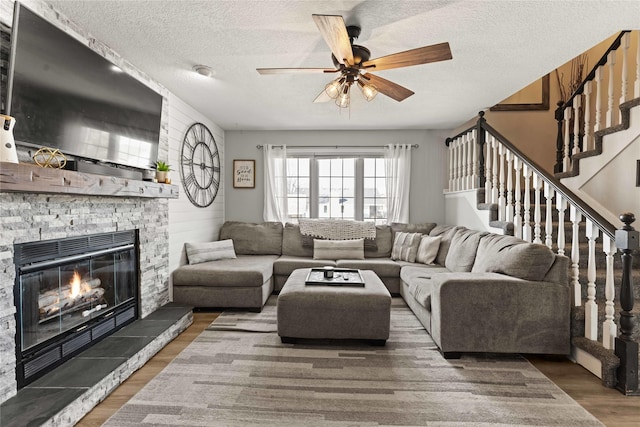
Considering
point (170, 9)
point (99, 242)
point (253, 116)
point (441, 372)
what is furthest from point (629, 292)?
point (253, 116)

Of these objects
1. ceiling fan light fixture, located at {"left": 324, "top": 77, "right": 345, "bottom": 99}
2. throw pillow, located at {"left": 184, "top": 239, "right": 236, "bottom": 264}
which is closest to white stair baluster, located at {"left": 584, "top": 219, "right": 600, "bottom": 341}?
ceiling fan light fixture, located at {"left": 324, "top": 77, "right": 345, "bottom": 99}

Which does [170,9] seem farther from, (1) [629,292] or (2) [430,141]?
(2) [430,141]

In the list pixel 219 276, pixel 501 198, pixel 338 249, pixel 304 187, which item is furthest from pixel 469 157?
pixel 219 276

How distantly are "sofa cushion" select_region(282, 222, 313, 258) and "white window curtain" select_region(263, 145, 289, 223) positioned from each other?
39cm

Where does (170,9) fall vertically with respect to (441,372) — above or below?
above

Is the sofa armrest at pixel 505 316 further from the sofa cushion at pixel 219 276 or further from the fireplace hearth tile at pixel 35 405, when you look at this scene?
the fireplace hearth tile at pixel 35 405

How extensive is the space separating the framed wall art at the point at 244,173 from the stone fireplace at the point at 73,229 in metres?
1.94

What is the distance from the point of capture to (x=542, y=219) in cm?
387

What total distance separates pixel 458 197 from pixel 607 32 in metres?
2.73

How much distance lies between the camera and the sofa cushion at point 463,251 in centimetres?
354

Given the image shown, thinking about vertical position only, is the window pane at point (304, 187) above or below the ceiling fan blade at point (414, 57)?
below

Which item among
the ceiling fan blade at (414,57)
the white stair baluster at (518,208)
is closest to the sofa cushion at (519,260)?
the white stair baluster at (518,208)

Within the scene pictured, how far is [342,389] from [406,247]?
2.75 meters

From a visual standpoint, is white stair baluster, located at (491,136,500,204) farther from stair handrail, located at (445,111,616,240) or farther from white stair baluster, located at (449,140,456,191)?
white stair baluster, located at (449,140,456,191)
